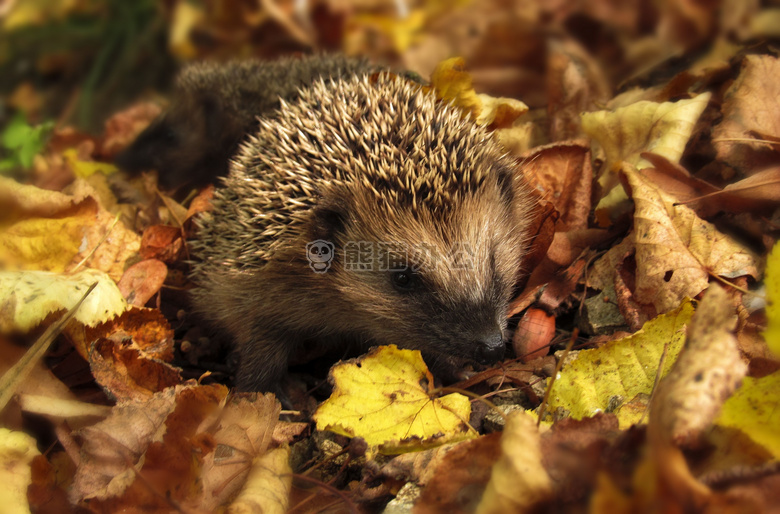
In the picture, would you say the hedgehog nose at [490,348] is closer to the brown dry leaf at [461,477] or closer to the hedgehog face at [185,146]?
the brown dry leaf at [461,477]

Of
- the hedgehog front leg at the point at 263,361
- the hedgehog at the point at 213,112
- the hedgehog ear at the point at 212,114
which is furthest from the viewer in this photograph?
the hedgehog ear at the point at 212,114

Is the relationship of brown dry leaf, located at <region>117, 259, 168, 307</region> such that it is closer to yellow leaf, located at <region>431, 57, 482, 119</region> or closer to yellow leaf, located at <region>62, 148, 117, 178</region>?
yellow leaf, located at <region>62, 148, 117, 178</region>

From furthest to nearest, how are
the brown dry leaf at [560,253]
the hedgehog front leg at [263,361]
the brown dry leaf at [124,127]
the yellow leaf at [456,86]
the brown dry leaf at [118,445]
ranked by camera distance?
the brown dry leaf at [124,127]
the yellow leaf at [456,86]
the hedgehog front leg at [263,361]
the brown dry leaf at [560,253]
the brown dry leaf at [118,445]

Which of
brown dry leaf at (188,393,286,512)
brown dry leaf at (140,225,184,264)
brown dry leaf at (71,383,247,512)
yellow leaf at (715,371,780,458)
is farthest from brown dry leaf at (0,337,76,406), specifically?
yellow leaf at (715,371,780,458)

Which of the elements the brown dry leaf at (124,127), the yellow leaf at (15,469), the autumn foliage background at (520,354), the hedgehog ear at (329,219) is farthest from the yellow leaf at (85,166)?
the yellow leaf at (15,469)

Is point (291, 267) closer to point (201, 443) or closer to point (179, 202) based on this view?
point (201, 443)

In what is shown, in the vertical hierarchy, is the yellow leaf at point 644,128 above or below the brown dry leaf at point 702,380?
above

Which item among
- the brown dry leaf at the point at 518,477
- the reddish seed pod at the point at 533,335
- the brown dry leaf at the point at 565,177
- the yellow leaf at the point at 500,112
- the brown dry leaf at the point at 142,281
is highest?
the yellow leaf at the point at 500,112
